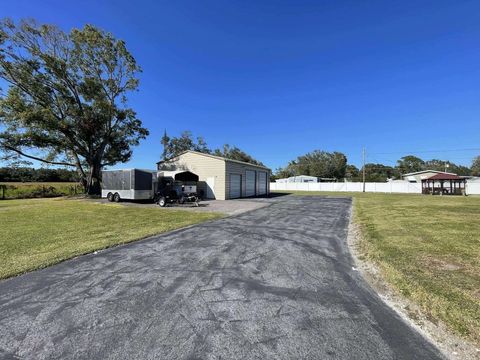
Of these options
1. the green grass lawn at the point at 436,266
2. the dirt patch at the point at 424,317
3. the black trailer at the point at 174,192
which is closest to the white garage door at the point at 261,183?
the black trailer at the point at 174,192

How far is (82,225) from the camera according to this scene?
358 inches

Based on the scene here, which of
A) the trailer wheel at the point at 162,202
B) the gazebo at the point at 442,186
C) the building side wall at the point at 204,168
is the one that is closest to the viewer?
the trailer wheel at the point at 162,202

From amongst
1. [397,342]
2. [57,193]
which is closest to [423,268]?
[397,342]

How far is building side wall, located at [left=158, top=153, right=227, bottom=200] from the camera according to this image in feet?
73.2

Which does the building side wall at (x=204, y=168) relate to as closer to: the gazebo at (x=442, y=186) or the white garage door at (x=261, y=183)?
the white garage door at (x=261, y=183)

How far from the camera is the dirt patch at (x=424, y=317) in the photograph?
244 cm

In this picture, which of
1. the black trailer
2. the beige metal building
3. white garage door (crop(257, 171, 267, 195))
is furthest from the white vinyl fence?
the black trailer

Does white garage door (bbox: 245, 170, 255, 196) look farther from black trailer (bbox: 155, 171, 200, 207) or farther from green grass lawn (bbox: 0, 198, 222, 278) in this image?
green grass lawn (bbox: 0, 198, 222, 278)

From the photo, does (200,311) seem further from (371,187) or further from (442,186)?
(371,187)

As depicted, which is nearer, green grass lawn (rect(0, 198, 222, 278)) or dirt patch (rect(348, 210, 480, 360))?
dirt patch (rect(348, 210, 480, 360))

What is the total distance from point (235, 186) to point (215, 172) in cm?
272

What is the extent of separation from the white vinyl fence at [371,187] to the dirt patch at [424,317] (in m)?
40.4

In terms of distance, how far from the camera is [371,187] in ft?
144

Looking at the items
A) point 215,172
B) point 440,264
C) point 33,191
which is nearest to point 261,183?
point 215,172
